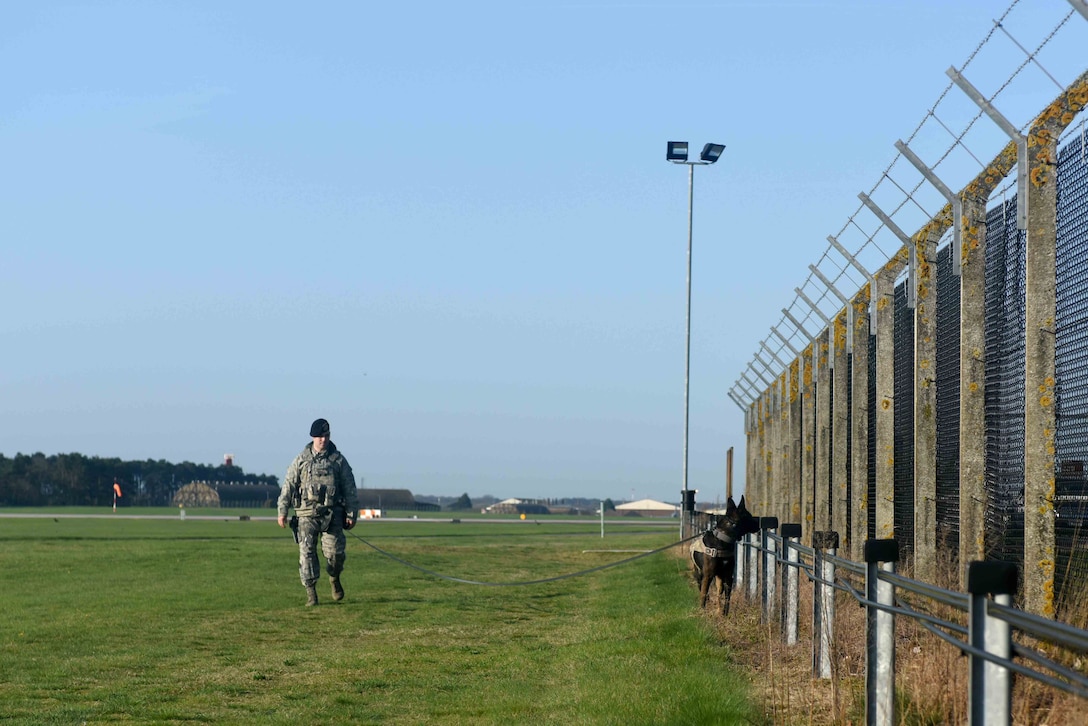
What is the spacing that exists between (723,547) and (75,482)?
137 metres

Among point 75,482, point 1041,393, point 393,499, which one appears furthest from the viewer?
point 393,499

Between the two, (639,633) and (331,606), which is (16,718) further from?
(331,606)

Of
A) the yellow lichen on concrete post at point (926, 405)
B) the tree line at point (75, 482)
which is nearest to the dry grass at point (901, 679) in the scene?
the yellow lichen on concrete post at point (926, 405)

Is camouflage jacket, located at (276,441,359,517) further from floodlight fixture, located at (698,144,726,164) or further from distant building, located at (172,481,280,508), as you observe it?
distant building, located at (172,481,280,508)

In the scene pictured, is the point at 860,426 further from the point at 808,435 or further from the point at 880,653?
the point at 880,653

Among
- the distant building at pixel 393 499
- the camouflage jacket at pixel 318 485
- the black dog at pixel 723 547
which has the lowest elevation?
the distant building at pixel 393 499

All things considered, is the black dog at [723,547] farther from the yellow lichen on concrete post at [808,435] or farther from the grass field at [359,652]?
the yellow lichen on concrete post at [808,435]

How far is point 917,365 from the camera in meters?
11.9

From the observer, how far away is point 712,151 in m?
37.3

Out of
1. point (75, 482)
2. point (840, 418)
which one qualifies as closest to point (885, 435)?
point (840, 418)

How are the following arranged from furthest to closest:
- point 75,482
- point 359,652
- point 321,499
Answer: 1. point 75,482
2. point 321,499
3. point 359,652

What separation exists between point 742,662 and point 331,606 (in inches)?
304

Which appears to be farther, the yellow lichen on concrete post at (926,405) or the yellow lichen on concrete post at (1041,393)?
the yellow lichen on concrete post at (926,405)

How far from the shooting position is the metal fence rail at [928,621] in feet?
13.4
